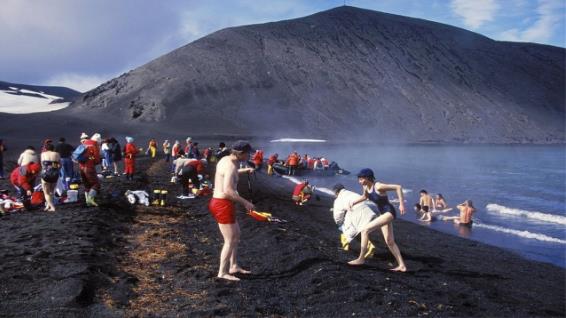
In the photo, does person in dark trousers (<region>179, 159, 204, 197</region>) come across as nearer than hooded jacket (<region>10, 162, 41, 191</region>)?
No

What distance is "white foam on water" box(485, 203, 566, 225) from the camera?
21089 millimetres

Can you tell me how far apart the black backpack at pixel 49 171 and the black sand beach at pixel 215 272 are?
2.89 feet

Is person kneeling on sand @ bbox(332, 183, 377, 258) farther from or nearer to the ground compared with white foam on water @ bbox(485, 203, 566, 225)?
farther from the ground

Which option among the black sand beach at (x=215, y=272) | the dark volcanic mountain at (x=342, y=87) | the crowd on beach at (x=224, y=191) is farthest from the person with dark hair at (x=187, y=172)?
the dark volcanic mountain at (x=342, y=87)

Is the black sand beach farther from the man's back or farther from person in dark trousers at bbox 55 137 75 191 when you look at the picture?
person in dark trousers at bbox 55 137 75 191

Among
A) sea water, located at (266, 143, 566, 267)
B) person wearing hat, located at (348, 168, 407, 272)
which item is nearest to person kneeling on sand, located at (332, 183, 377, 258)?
person wearing hat, located at (348, 168, 407, 272)

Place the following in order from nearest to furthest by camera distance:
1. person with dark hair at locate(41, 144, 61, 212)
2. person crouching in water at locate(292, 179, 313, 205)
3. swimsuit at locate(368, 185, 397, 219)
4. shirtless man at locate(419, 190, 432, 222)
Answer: swimsuit at locate(368, 185, 397, 219) → person with dark hair at locate(41, 144, 61, 212) → shirtless man at locate(419, 190, 432, 222) → person crouching in water at locate(292, 179, 313, 205)

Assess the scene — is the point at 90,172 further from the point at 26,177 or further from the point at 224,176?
the point at 224,176

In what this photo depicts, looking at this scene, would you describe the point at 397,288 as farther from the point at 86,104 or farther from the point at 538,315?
the point at 86,104

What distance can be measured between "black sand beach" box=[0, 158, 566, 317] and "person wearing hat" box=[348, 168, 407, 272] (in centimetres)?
36

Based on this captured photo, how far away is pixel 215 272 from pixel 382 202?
289 centimetres

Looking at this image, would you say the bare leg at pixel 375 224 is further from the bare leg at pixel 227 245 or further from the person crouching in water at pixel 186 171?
the person crouching in water at pixel 186 171

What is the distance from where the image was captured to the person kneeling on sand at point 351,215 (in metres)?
8.27

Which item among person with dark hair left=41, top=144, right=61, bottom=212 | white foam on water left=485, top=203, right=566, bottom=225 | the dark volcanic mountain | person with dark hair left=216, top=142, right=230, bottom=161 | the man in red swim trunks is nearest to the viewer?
the man in red swim trunks
